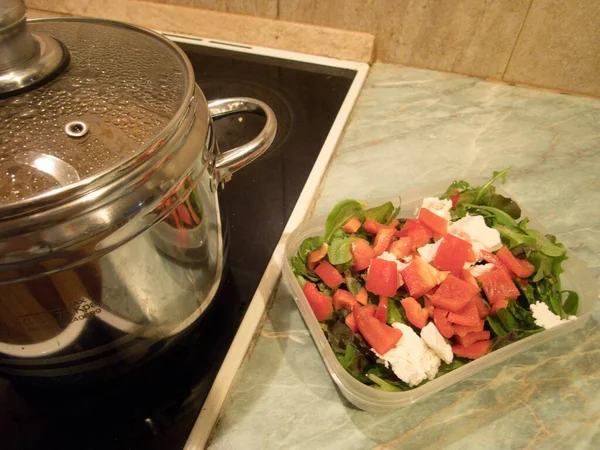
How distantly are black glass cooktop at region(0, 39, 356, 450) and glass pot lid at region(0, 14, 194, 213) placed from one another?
0.17 m

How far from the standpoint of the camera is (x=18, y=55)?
0.40 metres

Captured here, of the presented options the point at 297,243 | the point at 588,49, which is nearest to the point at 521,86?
the point at 588,49

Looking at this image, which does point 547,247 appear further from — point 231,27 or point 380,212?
point 231,27

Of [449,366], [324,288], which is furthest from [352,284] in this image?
[449,366]

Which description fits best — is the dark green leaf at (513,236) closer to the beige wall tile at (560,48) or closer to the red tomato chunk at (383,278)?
the red tomato chunk at (383,278)

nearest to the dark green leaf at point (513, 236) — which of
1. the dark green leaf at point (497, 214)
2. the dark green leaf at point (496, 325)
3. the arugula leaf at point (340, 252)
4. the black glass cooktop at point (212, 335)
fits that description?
the dark green leaf at point (497, 214)

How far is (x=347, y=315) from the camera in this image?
0.55 metres

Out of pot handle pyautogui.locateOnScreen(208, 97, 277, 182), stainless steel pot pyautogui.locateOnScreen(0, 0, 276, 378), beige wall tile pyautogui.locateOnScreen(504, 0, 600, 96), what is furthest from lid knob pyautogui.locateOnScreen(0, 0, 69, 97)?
beige wall tile pyautogui.locateOnScreen(504, 0, 600, 96)

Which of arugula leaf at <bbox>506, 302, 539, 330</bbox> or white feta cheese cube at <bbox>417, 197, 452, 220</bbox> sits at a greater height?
white feta cheese cube at <bbox>417, 197, 452, 220</bbox>

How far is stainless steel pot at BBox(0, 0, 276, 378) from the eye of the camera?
0.35m

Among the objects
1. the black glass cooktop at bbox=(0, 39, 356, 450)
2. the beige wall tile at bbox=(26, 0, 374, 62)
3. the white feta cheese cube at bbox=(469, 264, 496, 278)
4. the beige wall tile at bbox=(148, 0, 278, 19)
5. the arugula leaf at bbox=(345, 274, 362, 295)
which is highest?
the beige wall tile at bbox=(148, 0, 278, 19)

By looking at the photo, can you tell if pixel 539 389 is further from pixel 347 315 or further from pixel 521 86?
pixel 521 86

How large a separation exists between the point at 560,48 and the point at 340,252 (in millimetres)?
688

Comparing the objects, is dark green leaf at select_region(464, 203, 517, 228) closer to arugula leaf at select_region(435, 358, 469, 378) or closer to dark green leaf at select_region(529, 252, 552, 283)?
dark green leaf at select_region(529, 252, 552, 283)
